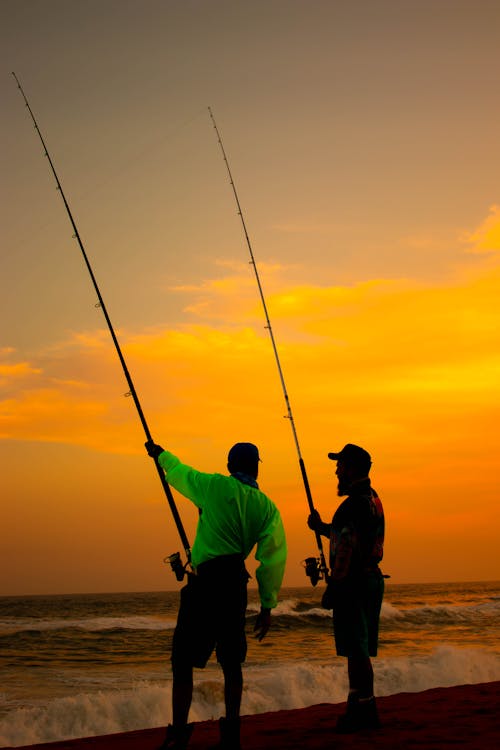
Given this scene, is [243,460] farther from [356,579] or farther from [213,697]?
[213,697]

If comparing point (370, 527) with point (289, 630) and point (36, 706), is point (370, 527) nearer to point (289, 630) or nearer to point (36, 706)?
point (36, 706)

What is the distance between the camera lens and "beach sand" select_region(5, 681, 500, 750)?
15.5ft

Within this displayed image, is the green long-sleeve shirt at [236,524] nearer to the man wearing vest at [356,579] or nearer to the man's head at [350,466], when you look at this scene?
the man wearing vest at [356,579]

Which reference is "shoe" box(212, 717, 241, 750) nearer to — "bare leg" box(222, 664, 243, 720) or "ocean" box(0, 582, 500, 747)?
"bare leg" box(222, 664, 243, 720)

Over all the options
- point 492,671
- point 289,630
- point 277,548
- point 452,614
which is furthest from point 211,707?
point 452,614

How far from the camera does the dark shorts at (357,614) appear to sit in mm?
4992

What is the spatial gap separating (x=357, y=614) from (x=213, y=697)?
6.51 meters

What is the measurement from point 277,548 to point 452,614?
3160 centimetres

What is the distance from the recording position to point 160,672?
1516 centimetres

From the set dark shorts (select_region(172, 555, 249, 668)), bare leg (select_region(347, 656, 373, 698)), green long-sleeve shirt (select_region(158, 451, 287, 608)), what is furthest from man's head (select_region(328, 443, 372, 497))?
dark shorts (select_region(172, 555, 249, 668))

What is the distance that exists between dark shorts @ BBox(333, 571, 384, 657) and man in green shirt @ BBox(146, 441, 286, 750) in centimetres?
79

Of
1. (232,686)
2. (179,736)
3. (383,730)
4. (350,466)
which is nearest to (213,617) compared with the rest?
(232,686)

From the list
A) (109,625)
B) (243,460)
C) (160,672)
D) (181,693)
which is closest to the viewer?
(181,693)

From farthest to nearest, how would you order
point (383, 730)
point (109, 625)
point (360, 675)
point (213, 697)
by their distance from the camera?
point (109, 625)
point (213, 697)
point (383, 730)
point (360, 675)
